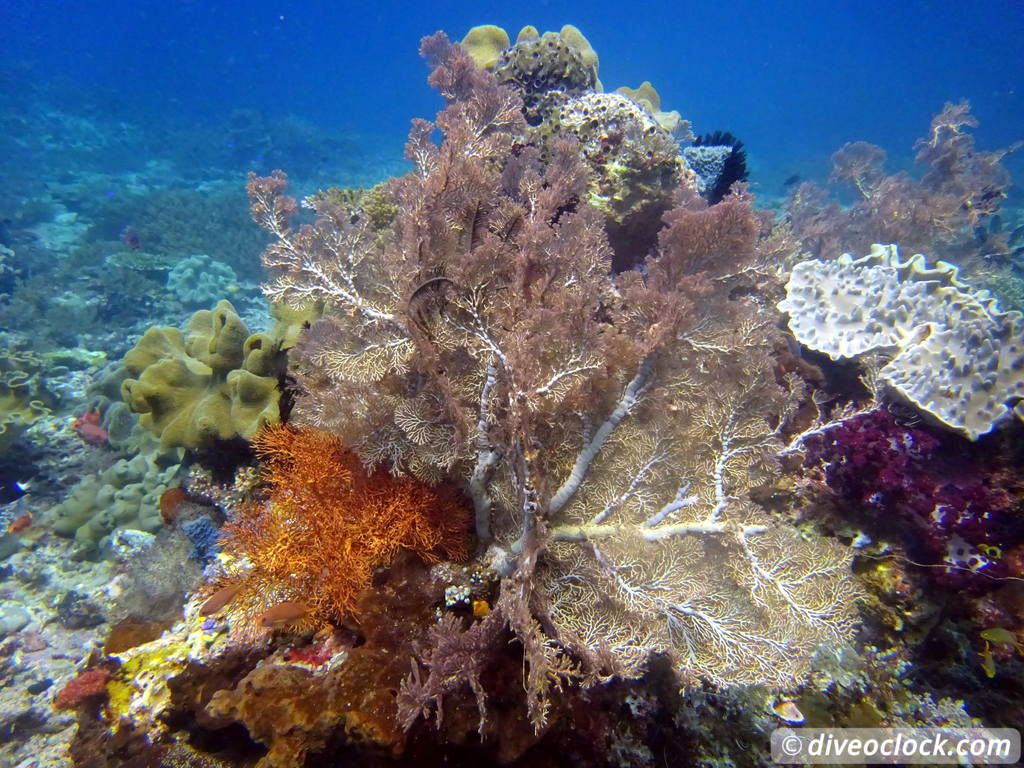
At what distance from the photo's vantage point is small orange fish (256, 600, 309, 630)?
2994mm

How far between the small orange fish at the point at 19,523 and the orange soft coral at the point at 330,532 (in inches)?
305

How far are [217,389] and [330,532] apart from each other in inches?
A: 113

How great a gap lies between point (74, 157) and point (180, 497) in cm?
3802

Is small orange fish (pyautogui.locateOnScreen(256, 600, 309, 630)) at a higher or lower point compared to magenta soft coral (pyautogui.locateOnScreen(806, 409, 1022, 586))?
lower

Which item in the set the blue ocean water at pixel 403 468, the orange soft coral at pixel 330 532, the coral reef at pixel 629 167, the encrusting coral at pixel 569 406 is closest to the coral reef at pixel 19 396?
the blue ocean water at pixel 403 468

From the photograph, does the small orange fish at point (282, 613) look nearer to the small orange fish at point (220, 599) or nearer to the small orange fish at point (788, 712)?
the small orange fish at point (220, 599)

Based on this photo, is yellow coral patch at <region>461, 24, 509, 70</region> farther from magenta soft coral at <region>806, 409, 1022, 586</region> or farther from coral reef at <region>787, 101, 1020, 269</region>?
magenta soft coral at <region>806, 409, 1022, 586</region>

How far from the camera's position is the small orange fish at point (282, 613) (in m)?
2.99

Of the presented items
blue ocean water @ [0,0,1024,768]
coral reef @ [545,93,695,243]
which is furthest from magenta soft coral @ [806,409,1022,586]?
coral reef @ [545,93,695,243]

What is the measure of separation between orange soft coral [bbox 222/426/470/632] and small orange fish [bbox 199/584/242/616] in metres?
0.07

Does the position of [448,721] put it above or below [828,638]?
below

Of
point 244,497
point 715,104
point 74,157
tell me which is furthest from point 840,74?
point 244,497

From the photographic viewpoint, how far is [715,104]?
93188mm

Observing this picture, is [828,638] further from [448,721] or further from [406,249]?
[406,249]
